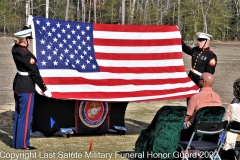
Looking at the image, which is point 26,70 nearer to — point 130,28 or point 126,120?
point 130,28

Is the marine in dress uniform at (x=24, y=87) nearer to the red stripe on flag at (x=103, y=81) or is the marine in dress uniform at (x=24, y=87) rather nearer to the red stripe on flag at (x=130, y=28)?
the red stripe on flag at (x=103, y=81)

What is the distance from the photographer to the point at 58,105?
8.76 metres

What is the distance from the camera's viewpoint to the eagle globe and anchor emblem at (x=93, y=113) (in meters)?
8.90

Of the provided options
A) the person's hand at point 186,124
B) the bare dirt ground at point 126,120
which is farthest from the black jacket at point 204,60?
the person's hand at point 186,124

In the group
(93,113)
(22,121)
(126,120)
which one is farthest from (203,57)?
(22,121)

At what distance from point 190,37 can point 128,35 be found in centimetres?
3977

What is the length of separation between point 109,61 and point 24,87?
5.77 ft

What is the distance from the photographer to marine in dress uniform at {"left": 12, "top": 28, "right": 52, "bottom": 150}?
7809mm

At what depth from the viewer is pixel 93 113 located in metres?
8.97

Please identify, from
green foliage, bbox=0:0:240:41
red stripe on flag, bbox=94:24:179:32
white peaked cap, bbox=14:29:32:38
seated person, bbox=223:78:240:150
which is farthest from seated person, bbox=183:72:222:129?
green foliage, bbox=0:0:240:41

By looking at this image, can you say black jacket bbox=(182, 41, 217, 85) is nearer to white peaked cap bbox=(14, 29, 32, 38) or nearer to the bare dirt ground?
the bare dirt ground

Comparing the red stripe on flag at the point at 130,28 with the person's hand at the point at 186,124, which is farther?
the red stripe on flag at the point at 130,28

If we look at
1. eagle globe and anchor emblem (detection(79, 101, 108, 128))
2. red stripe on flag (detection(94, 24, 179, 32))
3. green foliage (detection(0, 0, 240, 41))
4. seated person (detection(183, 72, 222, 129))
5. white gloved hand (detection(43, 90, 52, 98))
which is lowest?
green foliage (detection(0, 0, 240, 41))

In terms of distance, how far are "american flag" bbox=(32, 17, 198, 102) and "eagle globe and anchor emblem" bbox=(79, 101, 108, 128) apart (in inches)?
15.4
